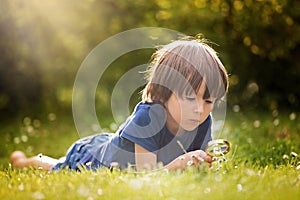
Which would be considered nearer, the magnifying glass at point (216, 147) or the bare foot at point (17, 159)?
the magnifying glass at point (216, 147)

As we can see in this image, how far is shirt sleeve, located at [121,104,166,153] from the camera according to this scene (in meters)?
3.45

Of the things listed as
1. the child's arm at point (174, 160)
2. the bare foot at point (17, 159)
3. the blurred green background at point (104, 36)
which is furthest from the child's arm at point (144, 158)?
the blurred green background at point (104, 36)

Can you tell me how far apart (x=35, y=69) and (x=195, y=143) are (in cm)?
304

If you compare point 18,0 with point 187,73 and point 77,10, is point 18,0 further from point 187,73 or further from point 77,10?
point 187,73

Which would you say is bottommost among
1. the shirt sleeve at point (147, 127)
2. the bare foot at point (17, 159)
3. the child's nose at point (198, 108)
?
the bare foot at point (17, 159)

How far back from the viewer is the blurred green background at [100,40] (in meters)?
6.17

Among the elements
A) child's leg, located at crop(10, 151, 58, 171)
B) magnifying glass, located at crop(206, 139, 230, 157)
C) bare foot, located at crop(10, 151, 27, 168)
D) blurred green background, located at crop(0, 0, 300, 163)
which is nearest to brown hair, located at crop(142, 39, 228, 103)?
magnifying glass, located at crop(206, 139, 230, 157)

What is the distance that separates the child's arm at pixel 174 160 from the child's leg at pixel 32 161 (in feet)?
3.18

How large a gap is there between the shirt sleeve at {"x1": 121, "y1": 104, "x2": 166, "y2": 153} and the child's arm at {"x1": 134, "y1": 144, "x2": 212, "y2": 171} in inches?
1.5

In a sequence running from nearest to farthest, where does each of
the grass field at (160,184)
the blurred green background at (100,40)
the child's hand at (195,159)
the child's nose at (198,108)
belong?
the grass field at (160,184) < the child's hand at (195,159) < the child's nose at (198,108) < the blurred green background at (100,40)

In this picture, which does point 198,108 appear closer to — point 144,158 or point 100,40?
point 144,158

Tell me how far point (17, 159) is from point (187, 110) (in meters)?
1.81

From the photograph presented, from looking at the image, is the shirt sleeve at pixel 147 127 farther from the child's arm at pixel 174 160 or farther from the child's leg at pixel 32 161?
the child's leg at pixel 32 161

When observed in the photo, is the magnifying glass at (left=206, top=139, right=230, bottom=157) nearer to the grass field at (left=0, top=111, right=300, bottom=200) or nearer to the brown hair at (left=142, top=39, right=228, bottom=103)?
the grass field at (left=0, top=111, right=300, bottom=200)
